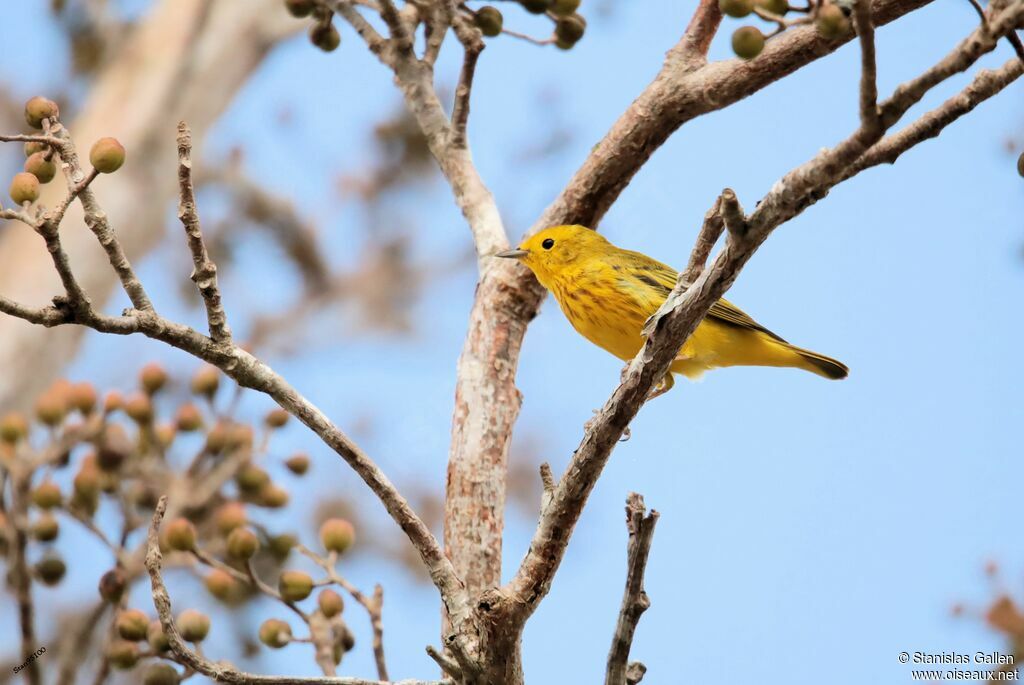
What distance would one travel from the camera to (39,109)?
251 centimetres

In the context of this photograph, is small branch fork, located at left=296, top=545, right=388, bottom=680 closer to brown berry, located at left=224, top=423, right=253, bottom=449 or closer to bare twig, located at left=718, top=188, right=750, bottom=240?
brown berry, located at left=224, top=423, right=253, bottom=449

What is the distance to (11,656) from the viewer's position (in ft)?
14.7

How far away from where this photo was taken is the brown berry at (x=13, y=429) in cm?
357

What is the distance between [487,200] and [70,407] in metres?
1.55

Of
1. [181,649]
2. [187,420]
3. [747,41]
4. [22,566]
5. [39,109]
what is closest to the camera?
[747,41]

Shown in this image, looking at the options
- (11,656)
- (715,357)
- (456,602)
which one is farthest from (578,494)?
(11,656)

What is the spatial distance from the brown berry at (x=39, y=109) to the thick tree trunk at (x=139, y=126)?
3465mm

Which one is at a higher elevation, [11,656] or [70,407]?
[70,407]

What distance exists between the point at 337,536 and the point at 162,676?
0.64 metres

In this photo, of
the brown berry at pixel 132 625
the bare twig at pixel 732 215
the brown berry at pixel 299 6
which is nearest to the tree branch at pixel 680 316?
the bare twig at pixel 732 215

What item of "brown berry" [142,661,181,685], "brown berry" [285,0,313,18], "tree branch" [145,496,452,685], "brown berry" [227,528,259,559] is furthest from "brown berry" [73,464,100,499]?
"brown berry" [285,0,313,18]

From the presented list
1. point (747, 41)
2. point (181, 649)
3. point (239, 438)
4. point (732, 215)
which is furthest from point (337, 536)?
point (747, 41)

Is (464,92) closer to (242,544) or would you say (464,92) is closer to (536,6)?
(536,6)

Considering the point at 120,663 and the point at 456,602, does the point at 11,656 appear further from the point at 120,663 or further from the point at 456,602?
the point at 456,602
